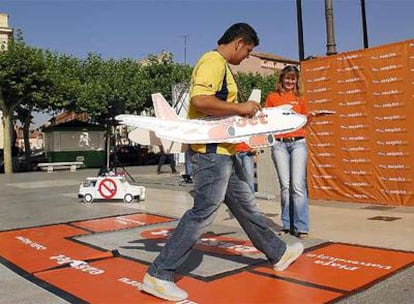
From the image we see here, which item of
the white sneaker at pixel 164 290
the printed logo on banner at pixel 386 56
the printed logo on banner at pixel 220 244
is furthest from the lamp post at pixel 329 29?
the white sneaker at pixel 164 290

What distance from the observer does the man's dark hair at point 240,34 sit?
4039 millimetres

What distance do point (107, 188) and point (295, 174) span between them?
15.7ft

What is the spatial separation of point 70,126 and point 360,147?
22643mm

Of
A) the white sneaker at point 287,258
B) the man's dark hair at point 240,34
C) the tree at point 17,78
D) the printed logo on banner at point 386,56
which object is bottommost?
the white sneaker at point 287,258

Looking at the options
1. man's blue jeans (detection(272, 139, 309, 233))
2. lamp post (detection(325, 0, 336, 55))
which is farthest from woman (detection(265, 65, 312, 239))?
lamp post (detection(325, 0, 336, 55))

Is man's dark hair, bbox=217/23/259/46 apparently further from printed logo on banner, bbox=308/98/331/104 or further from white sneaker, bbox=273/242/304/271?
printed logo on banner, bbox=308/98/331/104

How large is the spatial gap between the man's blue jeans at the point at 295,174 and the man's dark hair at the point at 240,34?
192 cm

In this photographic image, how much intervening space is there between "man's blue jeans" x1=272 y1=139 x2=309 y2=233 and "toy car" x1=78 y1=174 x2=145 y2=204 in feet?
14.2

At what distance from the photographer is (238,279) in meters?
4.24

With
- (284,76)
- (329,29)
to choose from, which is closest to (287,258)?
(284,76)

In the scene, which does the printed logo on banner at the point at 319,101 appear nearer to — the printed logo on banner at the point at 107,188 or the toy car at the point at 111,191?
the toy car at the point at 111,191

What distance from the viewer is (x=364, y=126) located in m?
8.43

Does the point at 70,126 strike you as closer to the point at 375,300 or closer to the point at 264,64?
the point at 375,300

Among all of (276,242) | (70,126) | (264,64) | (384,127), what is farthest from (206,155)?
(264,64)
